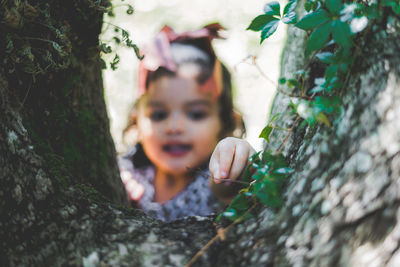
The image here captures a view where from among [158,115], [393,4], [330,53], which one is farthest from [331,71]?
[158,115]

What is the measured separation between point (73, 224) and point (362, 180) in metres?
0.70

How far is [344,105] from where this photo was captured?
843 millimetres

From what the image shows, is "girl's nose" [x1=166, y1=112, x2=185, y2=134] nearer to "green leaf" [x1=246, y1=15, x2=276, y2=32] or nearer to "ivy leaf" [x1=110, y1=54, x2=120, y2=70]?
"ivy leaf" [x1=110, y1=54, x2=120, y2=70]

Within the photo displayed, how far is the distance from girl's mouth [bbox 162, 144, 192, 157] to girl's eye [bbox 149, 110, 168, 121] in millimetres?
214

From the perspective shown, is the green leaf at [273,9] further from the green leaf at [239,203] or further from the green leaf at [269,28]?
the green leaf at [239,203]

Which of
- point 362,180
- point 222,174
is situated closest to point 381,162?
point 362,180

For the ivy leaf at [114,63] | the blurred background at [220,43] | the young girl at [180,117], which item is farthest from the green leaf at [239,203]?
the blurred background at [220,43]

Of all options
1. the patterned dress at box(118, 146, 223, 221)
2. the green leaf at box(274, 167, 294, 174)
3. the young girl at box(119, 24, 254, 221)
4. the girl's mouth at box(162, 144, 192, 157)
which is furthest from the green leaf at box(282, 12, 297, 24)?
the girl's mouth at box(162, 144, 192, 157)

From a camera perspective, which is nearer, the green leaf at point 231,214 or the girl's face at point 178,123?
the green leaf at point 231,214

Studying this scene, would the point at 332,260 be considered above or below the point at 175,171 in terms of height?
below

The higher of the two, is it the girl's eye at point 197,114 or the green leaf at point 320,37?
the girl's eye at point 197,114

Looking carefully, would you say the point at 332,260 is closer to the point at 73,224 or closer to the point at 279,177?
the point at 279,177

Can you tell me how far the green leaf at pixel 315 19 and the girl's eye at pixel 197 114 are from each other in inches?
79.0

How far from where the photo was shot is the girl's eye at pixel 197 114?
2.83 meters
